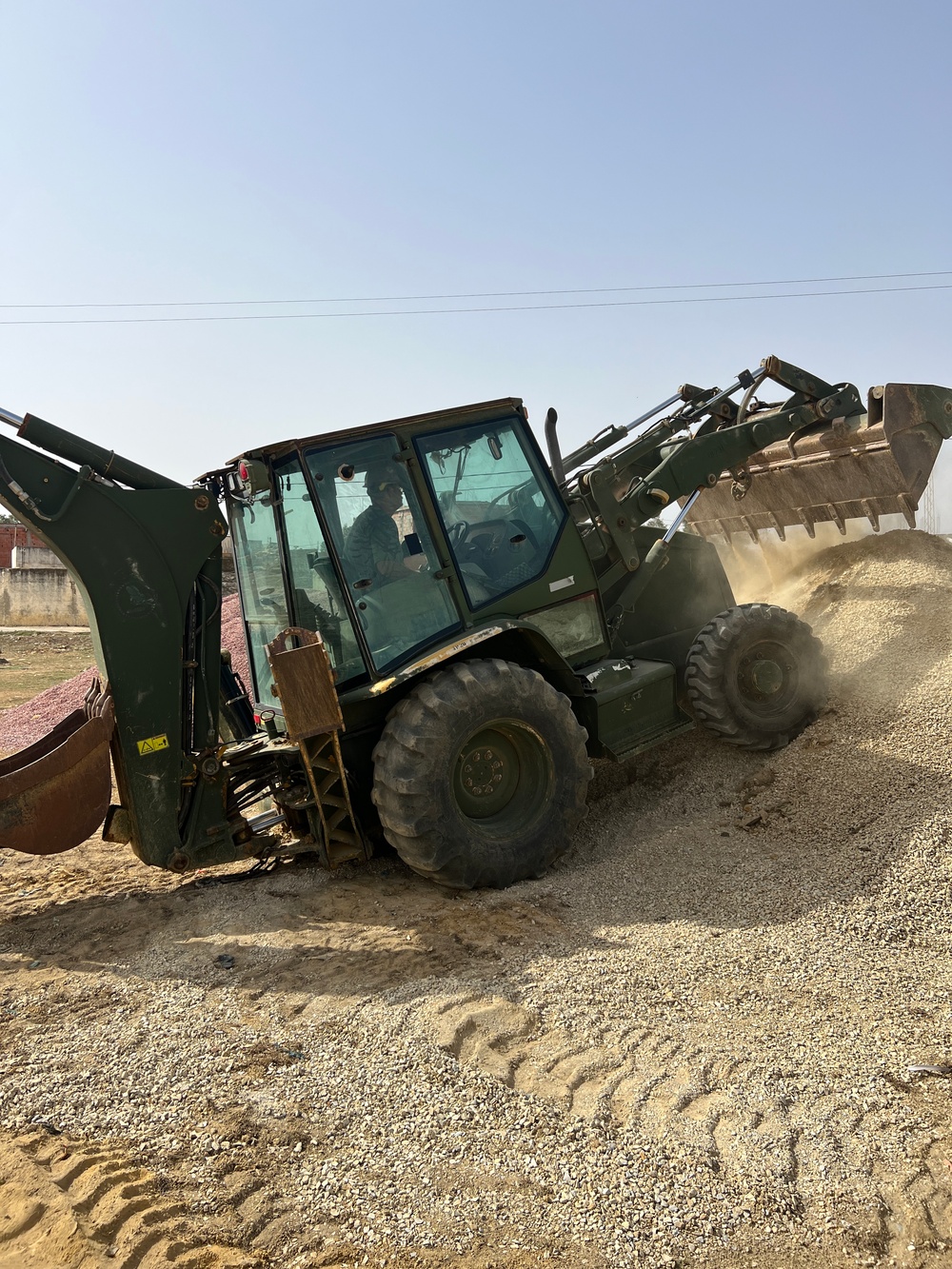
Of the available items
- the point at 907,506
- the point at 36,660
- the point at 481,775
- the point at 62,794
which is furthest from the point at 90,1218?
the point at 36,660

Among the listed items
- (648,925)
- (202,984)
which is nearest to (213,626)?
(202,984)

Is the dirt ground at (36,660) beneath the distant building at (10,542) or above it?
beneath

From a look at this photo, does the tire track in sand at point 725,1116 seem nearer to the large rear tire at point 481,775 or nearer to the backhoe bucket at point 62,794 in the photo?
the large rear tire at point 481,775

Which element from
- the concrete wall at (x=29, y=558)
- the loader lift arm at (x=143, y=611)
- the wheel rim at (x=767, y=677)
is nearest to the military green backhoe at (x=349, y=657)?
the loader lift arm at (x=143, y=611)

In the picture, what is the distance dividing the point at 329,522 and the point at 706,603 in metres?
3.53

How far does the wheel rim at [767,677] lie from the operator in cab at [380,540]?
8.89ft

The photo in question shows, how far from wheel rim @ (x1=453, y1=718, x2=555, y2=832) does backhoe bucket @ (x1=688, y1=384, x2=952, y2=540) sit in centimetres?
332

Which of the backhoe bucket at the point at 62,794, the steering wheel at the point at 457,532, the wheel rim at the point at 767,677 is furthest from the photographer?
the wheel rim at the point at 767,677

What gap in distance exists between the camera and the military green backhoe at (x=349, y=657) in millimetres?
4840

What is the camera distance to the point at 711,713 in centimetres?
657

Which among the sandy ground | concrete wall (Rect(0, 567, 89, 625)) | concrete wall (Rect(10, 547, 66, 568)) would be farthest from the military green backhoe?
concrete wall (Rect(10, 547, 66, 568))

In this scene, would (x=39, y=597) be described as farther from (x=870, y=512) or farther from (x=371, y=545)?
(x=870, y=512)

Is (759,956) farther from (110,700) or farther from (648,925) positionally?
(110,700)

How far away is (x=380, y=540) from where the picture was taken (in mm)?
5344
